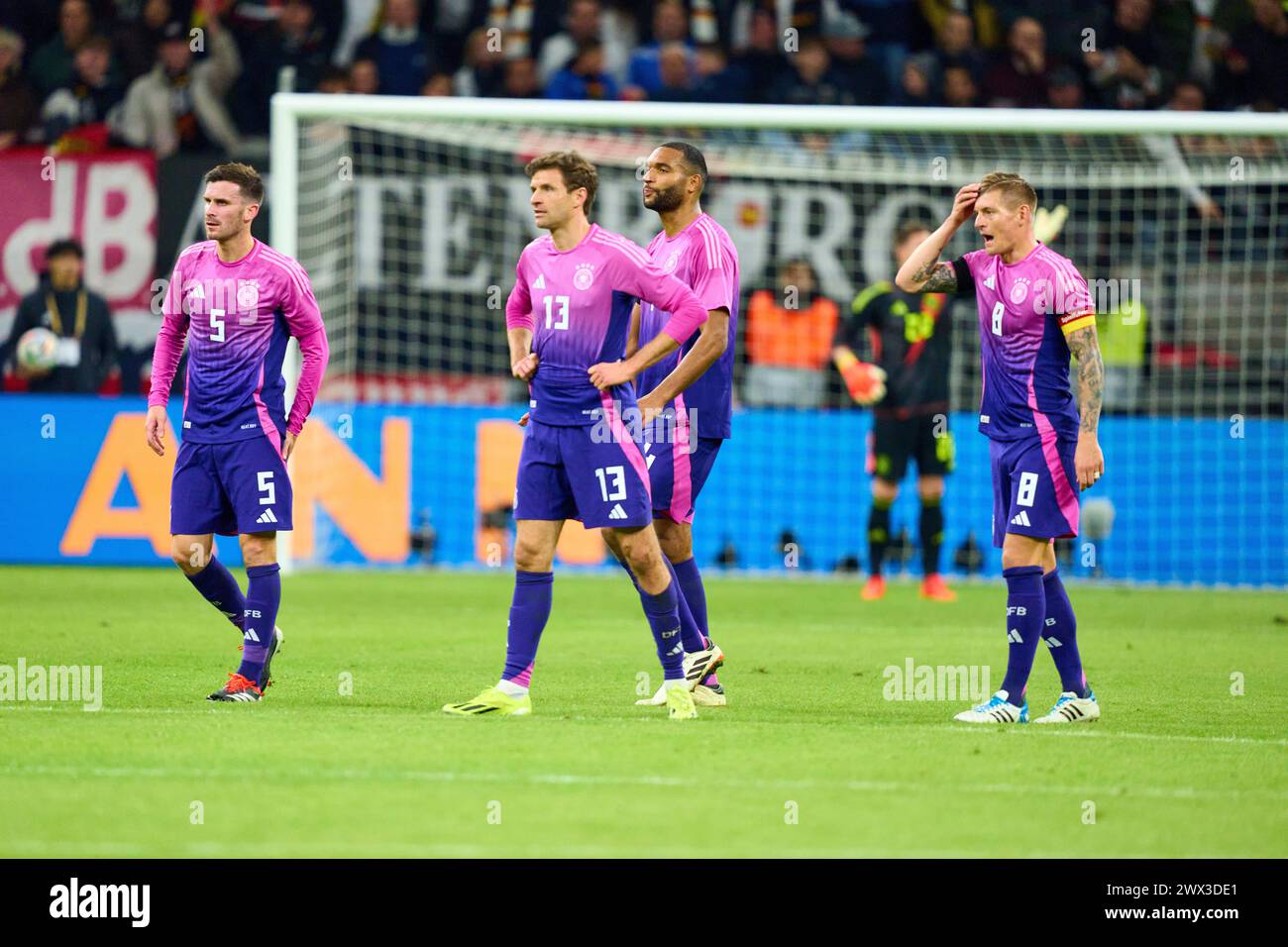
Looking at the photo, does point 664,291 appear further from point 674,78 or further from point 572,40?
point 572,40

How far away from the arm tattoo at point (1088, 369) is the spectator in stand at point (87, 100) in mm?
12048

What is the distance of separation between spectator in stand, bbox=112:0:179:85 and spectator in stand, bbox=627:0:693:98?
4.32m

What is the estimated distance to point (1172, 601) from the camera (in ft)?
47.1

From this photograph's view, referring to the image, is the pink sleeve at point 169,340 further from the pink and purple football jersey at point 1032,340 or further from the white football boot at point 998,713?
the white football boot at point 998,713

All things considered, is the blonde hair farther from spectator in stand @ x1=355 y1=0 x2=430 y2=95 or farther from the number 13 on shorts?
spectator in stand @ x1=355 y1=0 x2=430 y2=95

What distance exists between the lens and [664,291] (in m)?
7.39

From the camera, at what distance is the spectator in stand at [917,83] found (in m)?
18.4

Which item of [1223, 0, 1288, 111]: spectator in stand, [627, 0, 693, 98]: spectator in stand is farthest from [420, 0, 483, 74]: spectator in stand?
[1223, 0, 1288, 111]: spectator in stand

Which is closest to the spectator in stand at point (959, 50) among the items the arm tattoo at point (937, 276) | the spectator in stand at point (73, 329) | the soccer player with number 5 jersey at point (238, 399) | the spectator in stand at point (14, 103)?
the spectator in stand at point (73, 329)

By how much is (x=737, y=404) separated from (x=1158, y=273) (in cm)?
370

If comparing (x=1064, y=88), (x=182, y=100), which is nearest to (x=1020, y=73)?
(x=1064, y=88)

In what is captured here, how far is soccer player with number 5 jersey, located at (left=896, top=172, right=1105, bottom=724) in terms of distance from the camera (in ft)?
24.7

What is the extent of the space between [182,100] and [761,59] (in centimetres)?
535

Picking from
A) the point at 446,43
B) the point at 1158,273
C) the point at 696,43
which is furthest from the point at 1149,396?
the point at 446,43
